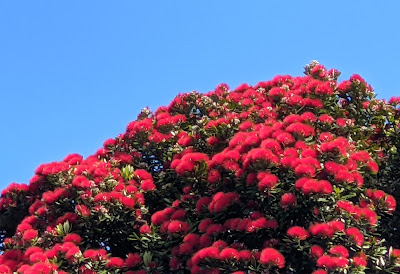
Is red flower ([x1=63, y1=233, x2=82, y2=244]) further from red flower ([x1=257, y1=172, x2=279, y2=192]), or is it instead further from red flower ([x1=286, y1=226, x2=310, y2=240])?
red flower ([x1=286, y1=226, x2=310, y2=240])

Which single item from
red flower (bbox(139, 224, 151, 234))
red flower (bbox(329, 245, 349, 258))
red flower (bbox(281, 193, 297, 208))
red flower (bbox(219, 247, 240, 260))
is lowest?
red flower (bbox(329, 245, 349, 258))

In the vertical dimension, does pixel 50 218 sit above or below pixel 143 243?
above

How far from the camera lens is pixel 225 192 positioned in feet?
24.8

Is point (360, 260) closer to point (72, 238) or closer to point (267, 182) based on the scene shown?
point (267, 182)

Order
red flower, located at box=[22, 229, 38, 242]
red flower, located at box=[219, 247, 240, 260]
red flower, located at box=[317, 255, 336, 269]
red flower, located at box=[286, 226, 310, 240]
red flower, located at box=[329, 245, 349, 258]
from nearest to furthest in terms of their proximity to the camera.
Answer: red flower, located at box=[317, 255, 336, 269] < red flower, located at box=[329, 245, 349, 258] < red flower, located at box=[286, 226, 310, 240] < red flower, located at box=[219, 247, 240, 260] < red flower, located at box=[22, 229, 38, 242]

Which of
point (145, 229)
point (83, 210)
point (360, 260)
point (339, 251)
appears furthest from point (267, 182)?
point (83, 210)

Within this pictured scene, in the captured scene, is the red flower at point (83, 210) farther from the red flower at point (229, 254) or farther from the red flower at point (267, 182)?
the red flower at point (267, 182)

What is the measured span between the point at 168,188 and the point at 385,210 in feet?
9.27

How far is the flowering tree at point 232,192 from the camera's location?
677 cm

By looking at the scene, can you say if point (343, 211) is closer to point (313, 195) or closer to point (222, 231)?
point (313, 195)

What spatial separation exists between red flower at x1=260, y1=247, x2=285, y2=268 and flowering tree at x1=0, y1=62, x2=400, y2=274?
0.6 inches

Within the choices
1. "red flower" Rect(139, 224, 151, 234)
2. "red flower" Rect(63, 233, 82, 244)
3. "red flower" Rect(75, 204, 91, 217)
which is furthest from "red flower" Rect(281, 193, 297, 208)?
"red flower" Rect(63, 233, 82, 244)

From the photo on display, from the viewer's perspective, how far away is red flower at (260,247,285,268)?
21.4 ft

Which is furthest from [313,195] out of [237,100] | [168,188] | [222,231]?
[237,100]
